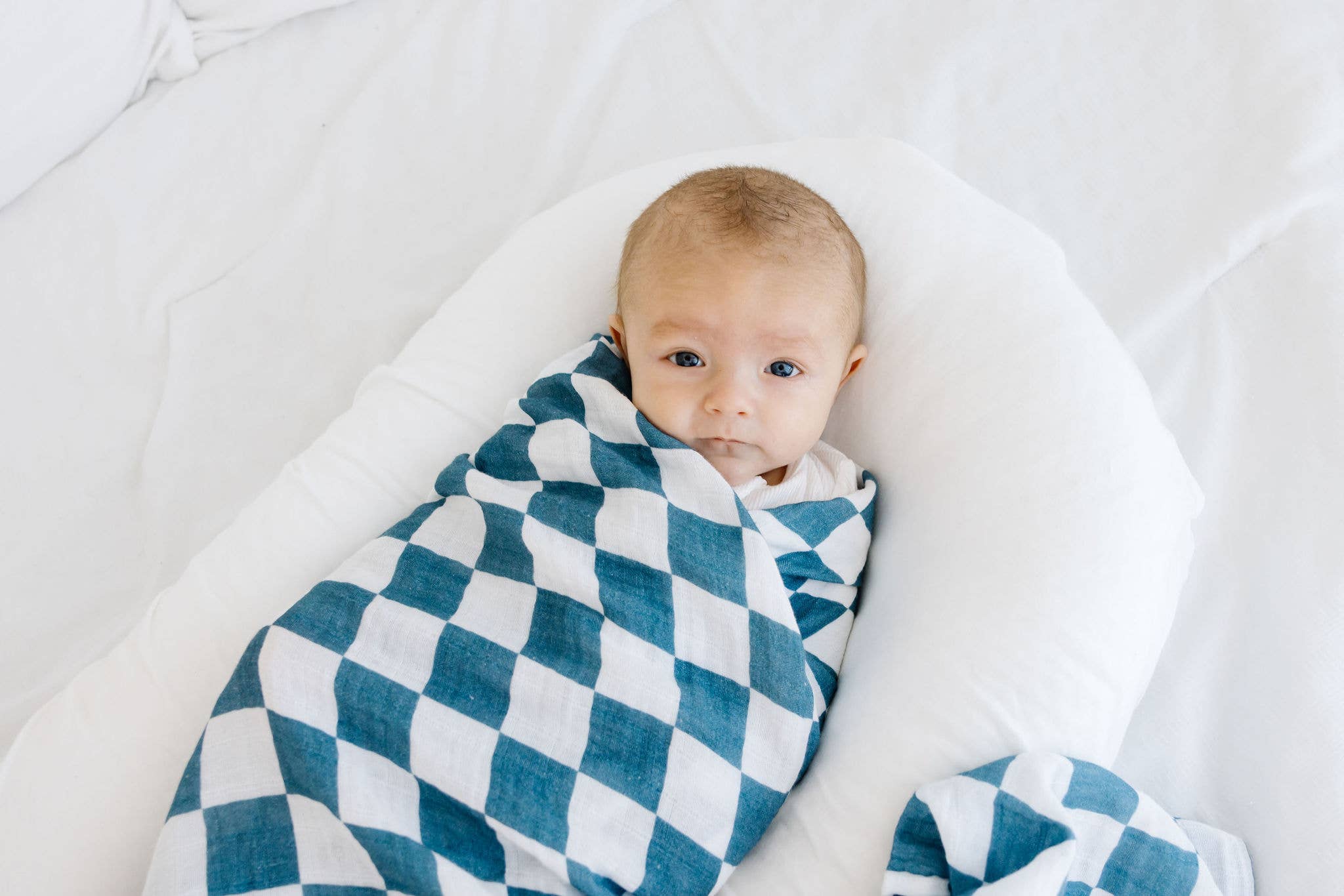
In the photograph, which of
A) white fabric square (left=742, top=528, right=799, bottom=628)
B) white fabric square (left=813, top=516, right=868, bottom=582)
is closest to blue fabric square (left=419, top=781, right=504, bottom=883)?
white fabric square (left=742, top=528, right=799, bottom=628)

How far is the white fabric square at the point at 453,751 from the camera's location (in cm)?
92

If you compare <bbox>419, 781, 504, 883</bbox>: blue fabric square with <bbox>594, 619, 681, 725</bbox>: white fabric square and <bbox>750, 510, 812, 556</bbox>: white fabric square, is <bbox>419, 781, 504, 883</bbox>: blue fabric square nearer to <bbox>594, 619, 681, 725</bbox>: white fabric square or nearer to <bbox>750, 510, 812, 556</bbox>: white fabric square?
<bbox>594, 619, 681, 725</bbox>: white fabric square

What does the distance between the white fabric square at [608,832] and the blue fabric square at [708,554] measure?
0.22 metres

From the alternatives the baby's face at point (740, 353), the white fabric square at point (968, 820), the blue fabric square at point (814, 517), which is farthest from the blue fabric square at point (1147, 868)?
the baby's face at point (740, 353)

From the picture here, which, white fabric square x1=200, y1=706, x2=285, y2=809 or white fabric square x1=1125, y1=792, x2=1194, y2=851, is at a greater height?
white fabric square x1=1125, y1=792, x2=1194, y2=851

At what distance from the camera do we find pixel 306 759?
92 centimetres

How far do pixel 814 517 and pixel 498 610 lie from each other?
1.14ft

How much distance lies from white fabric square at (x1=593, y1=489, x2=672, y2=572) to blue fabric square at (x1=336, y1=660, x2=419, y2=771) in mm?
244

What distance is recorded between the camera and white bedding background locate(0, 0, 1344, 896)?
1162 mm

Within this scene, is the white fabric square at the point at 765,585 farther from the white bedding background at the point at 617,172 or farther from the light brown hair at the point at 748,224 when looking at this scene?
the white bedding background at the point at 617,172

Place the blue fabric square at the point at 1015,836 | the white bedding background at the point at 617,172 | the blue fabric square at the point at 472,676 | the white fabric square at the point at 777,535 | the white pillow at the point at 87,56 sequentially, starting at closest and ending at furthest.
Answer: the blue fabric square at the point at 1015,836, the blue fabric square at the point at 472,676, the white fabric square at the point at 777,535, the white bedding background at the point at 617,172, the white pillow at the point at 87,56

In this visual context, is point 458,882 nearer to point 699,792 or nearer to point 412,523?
point 699,792

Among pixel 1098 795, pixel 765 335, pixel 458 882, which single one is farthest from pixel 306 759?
pixel 1098 795

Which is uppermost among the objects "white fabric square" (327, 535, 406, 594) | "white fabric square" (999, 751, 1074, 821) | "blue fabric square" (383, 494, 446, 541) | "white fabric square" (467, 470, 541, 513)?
"white fabric square" (467, 470, 541, 513)
